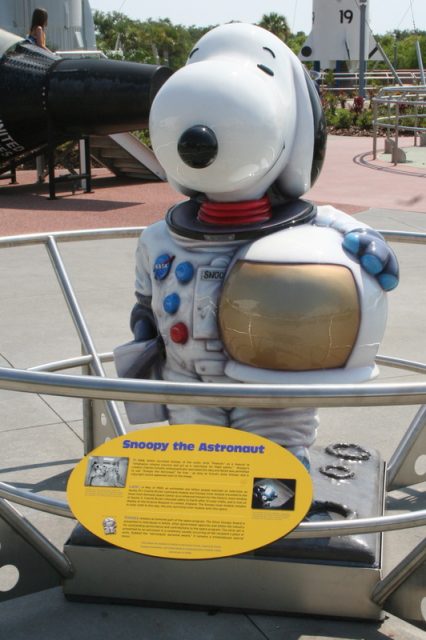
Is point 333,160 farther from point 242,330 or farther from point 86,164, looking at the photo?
point 242,330

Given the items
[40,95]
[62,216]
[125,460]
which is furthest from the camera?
[40,95]

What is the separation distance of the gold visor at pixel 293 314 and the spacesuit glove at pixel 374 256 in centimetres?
9

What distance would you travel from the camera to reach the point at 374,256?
269 cm

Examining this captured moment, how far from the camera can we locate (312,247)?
2676 mm

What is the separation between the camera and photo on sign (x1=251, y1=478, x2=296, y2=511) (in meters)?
2.13

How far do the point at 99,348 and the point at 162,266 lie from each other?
99.7 inches

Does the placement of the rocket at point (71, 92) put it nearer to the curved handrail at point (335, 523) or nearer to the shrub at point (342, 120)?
the curved handrail at point (335, 523)

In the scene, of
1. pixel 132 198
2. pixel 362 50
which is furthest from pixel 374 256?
pixel 362 50

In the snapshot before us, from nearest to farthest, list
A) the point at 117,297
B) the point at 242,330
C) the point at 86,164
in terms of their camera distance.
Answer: the point at 242,330, the point at 117,297, the point at 86,164

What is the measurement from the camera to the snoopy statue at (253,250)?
262 centimetres

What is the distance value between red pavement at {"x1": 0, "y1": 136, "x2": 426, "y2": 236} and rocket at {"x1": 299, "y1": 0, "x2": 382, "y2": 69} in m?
24.5

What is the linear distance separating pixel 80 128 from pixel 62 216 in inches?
61.5

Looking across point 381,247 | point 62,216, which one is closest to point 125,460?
point 381,247

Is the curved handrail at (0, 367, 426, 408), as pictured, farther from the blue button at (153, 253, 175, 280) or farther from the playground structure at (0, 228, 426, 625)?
the blue button at (153, 253, 175, 280)
